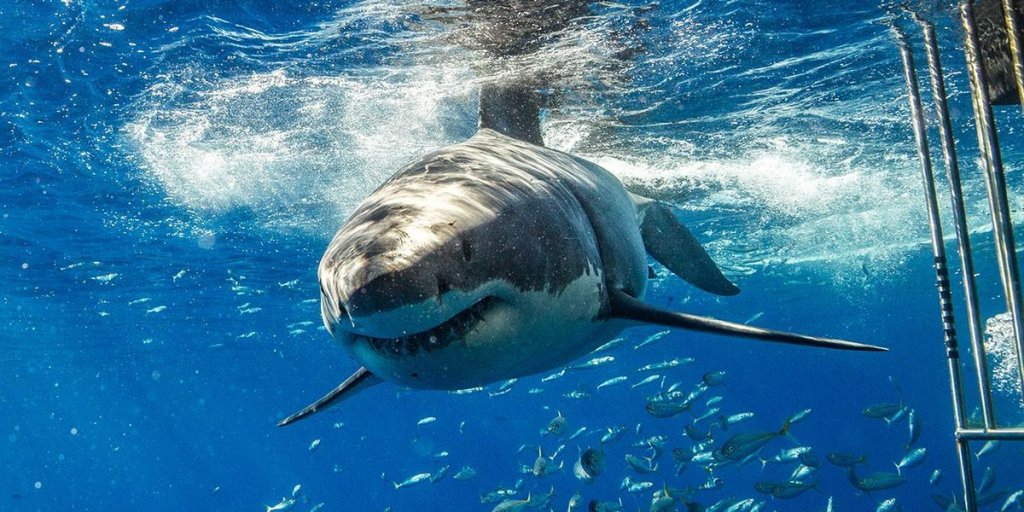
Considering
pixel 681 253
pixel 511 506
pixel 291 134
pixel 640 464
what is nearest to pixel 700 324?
Answer: pixel 681 253

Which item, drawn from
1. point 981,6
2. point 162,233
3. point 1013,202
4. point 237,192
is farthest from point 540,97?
point 1013,202

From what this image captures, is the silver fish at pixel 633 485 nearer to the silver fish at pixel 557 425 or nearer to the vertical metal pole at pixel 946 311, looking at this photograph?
the silver fish at pixel 557 425

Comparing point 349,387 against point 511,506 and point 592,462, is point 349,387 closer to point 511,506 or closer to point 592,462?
point 592,462

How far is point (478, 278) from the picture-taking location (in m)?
2.55

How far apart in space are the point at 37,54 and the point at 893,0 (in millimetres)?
11181

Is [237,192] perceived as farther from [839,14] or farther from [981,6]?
[981,6]

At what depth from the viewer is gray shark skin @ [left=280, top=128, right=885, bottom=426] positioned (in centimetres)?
232

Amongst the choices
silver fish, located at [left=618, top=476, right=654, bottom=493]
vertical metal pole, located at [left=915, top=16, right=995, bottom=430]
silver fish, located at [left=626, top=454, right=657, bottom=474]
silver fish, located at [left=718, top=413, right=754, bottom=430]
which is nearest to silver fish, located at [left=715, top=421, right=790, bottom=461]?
silver fish, located at [left=626, top=454, right=657, bottom=474]

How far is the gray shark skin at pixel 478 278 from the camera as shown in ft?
7.60

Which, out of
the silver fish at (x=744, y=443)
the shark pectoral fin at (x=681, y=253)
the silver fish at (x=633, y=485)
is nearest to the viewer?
the shark pectoral fin at (x=681, y=253)

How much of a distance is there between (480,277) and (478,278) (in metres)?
0.02

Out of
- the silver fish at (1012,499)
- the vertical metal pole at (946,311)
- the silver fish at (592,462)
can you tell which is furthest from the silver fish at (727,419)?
the vertical metal pole at (946,311)

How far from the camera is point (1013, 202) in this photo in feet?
76.4

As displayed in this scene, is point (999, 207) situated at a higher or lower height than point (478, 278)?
lower
